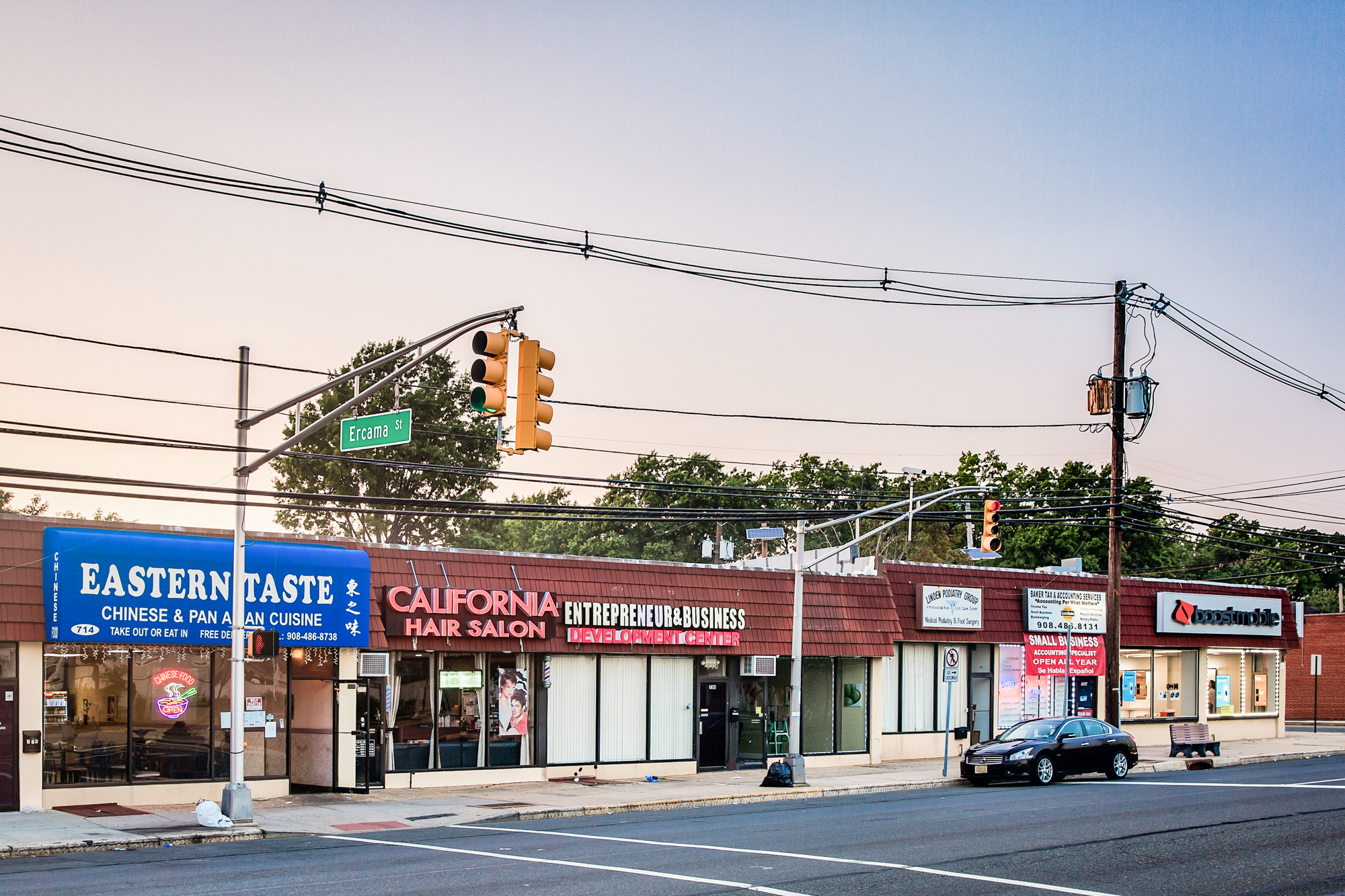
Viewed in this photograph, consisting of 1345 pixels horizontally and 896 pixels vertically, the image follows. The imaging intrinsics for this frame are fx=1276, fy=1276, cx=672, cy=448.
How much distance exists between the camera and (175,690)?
23719mm

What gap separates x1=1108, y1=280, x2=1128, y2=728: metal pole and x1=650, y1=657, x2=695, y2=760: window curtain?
471 inches

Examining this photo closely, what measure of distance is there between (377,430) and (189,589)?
293 inches

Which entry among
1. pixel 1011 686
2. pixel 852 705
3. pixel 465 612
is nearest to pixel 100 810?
pixel 465 612

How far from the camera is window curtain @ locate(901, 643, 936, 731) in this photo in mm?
36125

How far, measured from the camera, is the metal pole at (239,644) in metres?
20.5

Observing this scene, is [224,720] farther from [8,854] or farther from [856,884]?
[856,884]

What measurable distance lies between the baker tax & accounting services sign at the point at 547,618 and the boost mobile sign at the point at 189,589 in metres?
1.08

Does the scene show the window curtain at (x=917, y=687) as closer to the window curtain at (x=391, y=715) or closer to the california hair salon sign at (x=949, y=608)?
the california hair salon sign at (x=949, y=608)

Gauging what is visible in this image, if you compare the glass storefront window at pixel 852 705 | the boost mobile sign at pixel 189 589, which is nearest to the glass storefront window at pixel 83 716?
the boost mobile sign at pixel 189 589

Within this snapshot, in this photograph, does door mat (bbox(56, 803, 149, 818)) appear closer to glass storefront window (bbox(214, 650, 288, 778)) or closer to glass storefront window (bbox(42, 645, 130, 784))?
glass storefront window (bbox(42, 645, 130, 784))

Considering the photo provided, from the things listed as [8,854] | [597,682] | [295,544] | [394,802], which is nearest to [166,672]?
[295,544]

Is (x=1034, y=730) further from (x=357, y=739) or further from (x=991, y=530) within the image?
(x=357, y=739)

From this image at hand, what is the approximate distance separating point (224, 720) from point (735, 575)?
1314cm

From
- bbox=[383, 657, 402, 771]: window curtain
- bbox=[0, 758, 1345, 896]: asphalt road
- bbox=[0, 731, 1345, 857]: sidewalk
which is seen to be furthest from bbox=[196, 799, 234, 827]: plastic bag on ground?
bbox=[383, 657, 402, 771]: window curtain
